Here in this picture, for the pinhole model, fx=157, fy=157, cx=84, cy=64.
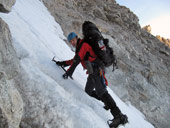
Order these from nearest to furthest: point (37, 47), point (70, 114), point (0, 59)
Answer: point (0, 59) → point (70, 114) → point (37, 47)

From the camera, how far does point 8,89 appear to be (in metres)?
2.35

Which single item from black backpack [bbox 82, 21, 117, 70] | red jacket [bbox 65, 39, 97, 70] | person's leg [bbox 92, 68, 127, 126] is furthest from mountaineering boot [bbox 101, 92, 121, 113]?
red jacket [bbox 65, 39, 97, 70]

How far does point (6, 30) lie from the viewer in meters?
3.06

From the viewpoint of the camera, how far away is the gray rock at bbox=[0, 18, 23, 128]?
2141mm

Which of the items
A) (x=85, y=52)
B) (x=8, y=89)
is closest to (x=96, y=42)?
(x=85, y=52)

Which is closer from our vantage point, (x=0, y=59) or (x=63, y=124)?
(x=0, y=59)

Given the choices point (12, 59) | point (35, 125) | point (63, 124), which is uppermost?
point (12, 59)

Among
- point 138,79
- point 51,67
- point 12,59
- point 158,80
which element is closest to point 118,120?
point 51,67

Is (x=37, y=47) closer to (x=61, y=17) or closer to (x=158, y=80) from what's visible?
(x=61, y=17)

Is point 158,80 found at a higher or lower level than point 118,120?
higher

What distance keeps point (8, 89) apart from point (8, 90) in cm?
2

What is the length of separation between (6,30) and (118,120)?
310 centimetres

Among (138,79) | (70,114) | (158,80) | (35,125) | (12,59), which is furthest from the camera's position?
(158,80)

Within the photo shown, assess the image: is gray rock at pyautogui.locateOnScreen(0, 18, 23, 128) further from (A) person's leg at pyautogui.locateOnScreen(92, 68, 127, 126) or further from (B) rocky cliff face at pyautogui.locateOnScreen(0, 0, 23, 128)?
(A) person's leg at pyautogui.locateOnScreen(92, 68, 127, 126)
